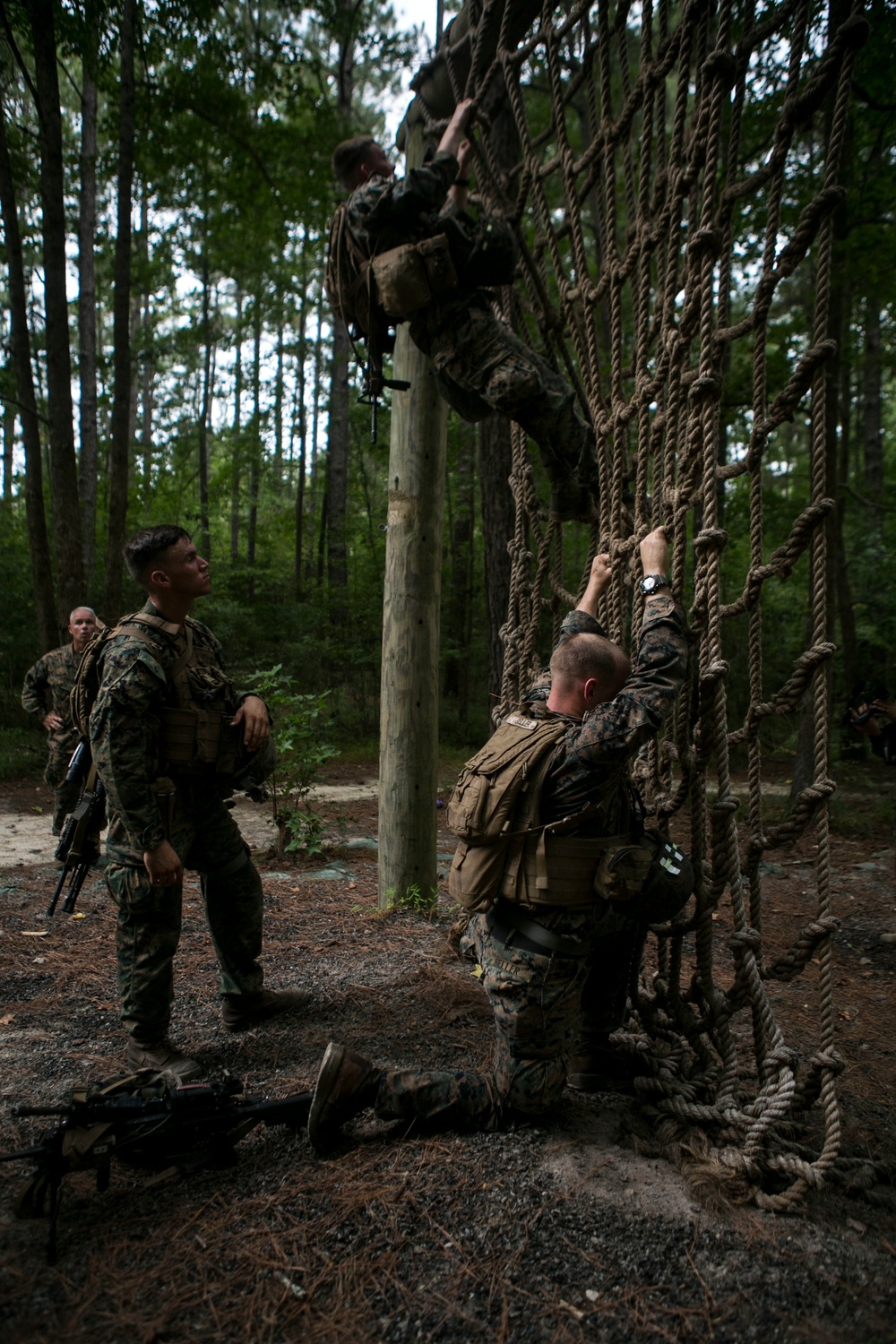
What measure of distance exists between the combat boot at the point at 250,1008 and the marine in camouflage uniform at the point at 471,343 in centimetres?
248

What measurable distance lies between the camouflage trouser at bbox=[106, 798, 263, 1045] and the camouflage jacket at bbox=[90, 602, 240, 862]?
0.17 metres

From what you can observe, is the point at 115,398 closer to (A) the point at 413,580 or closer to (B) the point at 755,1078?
(A) the point at 413,580

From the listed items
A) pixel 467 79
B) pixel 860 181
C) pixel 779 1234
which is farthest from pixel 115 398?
pixel 779 1234

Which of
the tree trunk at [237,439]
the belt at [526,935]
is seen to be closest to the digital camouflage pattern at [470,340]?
the belt at [526,935]

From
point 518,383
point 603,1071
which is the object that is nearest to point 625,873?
point 603,1071

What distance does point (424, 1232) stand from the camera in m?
2.06

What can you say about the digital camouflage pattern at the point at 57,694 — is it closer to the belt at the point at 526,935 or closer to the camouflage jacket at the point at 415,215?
the camouflage jacket at the point at 415,215

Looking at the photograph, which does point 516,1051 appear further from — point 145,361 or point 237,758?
point 145,361

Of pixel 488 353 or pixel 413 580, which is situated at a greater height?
pixel 488 353

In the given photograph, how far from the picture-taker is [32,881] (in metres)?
5.67

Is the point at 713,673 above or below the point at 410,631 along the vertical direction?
below

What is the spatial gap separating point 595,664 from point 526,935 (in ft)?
2.86

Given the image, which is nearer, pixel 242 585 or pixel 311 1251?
pixel 311 1251

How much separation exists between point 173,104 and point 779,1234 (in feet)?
39.7
